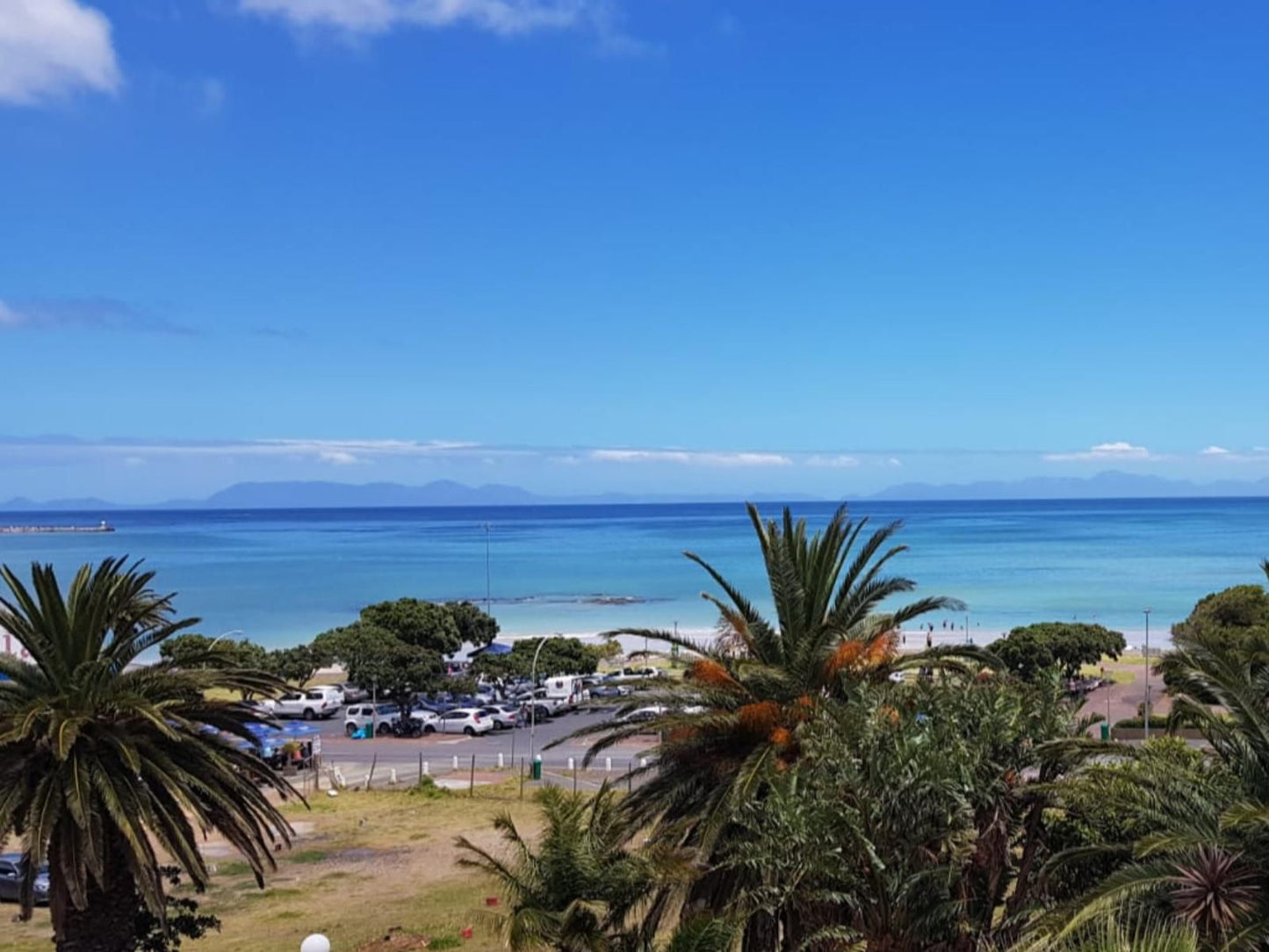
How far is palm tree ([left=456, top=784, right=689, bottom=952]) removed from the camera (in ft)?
40.8

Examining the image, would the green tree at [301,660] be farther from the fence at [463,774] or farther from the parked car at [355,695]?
the fence at [463,774]

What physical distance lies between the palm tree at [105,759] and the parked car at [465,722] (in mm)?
35361

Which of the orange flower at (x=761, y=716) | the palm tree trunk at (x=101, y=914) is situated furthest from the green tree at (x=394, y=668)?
the orange flower at (x=761, y=716)

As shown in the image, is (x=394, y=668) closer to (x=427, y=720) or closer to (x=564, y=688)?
(x=427, y=720)

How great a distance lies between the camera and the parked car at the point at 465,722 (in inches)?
1982

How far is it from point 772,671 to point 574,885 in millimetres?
3736

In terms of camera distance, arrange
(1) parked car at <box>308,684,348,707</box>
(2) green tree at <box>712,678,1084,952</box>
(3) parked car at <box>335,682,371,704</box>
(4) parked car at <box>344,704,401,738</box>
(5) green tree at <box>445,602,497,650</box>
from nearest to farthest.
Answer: (2) green tree at <box>712,678,1084,952</box>, (4) parked car at <box>344,704,401,738</box>, (1) parked car at <box>308,684,348,707</box>, (3) parked car at <box>335,682,371,704</box>, (5) green tree at <box>445,602,497,650</box>

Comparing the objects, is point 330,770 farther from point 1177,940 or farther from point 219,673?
point 1177,940

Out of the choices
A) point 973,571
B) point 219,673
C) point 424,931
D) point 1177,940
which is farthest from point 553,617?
point 1177,940

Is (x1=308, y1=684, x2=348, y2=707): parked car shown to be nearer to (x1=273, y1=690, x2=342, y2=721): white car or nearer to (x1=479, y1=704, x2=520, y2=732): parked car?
(x1=273, y1=690, x2=342, y2=721): white car

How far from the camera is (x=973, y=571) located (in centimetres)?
14250

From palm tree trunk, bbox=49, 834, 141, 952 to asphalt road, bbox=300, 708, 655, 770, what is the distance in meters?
27.4

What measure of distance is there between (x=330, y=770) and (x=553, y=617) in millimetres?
64386

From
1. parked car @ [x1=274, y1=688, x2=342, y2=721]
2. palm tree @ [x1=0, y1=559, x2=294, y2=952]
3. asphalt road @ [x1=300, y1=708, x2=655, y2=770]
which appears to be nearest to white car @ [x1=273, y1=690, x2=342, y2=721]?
parked car @ [x1=274, y1=688, x2=342, y2=721]
